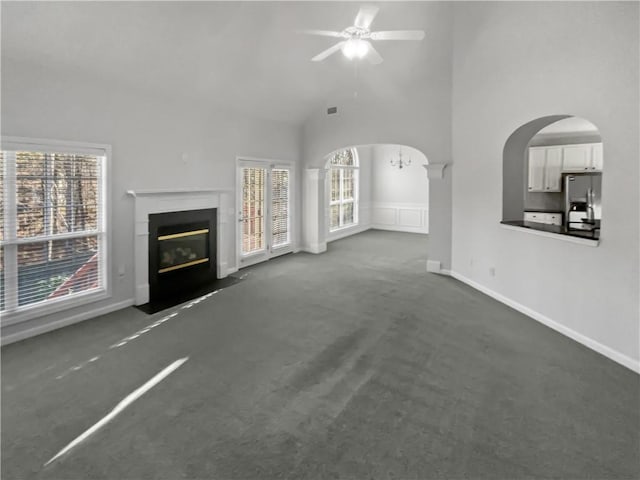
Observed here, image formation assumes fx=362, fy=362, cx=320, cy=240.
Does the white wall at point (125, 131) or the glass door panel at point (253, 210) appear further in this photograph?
the glass door panel at point (253, 210)

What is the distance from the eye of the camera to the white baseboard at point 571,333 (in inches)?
121

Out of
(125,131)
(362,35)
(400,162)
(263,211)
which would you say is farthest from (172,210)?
(400,162)

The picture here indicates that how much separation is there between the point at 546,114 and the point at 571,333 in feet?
7.57

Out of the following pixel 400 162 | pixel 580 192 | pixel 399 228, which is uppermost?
pixel 400 162

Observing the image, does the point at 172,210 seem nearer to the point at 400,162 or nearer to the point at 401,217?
the point at 401,217

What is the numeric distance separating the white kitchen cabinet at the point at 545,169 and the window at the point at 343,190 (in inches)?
173

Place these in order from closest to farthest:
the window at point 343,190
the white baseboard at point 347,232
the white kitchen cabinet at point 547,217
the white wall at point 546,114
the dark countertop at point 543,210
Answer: the white wall at point 546,114
the white kitchen cabinet at point 547,217
the dark countertop at point 543,210
the white baseboard at point 347,232
the window at point 343,190

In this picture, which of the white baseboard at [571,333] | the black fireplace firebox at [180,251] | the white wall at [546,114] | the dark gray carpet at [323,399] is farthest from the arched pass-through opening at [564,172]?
the black fireplace firebox at [180,251]

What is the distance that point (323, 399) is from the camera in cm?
260

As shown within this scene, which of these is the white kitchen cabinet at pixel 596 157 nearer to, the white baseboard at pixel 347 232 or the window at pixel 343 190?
the window at pixel 343 190

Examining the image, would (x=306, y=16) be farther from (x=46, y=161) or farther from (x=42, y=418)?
(x=42, y=418)

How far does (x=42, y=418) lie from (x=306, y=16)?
4.92 metres

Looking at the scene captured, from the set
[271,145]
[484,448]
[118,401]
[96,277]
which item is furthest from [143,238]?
[484,448]

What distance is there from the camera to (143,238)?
469 centimetres
